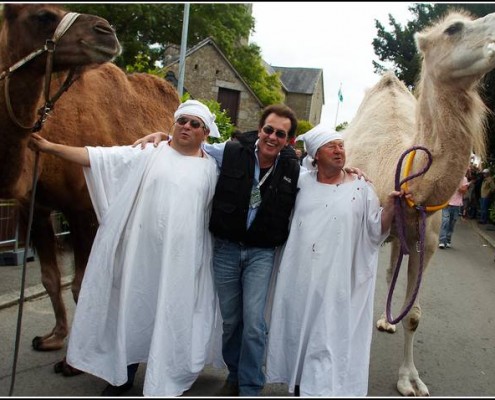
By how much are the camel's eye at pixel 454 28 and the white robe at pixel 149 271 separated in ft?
6.02

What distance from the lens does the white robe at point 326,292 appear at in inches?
126

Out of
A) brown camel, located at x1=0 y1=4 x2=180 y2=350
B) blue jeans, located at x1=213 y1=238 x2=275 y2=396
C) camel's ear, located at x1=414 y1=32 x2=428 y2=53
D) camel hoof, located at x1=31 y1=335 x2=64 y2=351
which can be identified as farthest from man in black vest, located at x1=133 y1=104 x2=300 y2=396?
camel hoof, located at x1=31 y1=335 x2=64 y2=351

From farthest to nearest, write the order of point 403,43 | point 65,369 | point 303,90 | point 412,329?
point 303,90 → point 403,43 → point 412,329 → point 65,369

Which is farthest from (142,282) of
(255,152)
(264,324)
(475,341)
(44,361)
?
(475,341)

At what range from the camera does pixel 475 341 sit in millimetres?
5309

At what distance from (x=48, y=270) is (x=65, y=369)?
85cm

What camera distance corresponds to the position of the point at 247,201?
3205 mm

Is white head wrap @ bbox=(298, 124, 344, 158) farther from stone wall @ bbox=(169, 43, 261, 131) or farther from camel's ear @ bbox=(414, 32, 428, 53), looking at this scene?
stone wall @ bbox=(169, 43, 261, 131)

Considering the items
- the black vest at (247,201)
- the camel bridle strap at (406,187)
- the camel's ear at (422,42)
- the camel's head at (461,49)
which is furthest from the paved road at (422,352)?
the camel's ear at (422,42)

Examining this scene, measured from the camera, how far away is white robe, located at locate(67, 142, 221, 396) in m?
3.18

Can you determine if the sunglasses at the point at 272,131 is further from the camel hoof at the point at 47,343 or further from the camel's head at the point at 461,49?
the camel hoof at the point at 47,343

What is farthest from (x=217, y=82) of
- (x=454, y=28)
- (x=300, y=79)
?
(x=300, y=79)

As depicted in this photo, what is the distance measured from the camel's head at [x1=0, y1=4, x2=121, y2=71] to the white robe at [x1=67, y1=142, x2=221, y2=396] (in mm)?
625

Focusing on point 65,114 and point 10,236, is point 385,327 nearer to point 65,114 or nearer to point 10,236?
point 65,114
